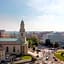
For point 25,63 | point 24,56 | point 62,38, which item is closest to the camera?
point 25,63

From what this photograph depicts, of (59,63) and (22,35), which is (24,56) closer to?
(22,35)

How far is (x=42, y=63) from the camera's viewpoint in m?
45.0

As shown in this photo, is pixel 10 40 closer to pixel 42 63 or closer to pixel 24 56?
pixel 24 56

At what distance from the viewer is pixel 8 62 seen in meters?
45.3

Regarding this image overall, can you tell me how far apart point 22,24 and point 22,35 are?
3.04 metres

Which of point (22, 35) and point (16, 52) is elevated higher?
point (22, 35)

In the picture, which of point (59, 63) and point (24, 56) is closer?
point (59, 63)

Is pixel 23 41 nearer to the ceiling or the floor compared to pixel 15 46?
nearer to the ceiling

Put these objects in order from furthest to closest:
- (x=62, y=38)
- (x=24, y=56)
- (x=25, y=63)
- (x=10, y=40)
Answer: (x=62, y=38), (x=10, y=40), (x=24, y=56), (x=25, y=63)

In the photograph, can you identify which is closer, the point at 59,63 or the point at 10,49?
the point at 59,63

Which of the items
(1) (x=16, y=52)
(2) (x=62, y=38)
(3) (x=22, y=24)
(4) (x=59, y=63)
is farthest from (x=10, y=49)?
(2) (x=62, y=38)

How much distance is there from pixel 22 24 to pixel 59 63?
1662cm

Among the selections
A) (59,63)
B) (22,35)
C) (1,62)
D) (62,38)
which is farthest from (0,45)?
(62,38)

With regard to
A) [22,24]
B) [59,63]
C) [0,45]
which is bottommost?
[59,63]
